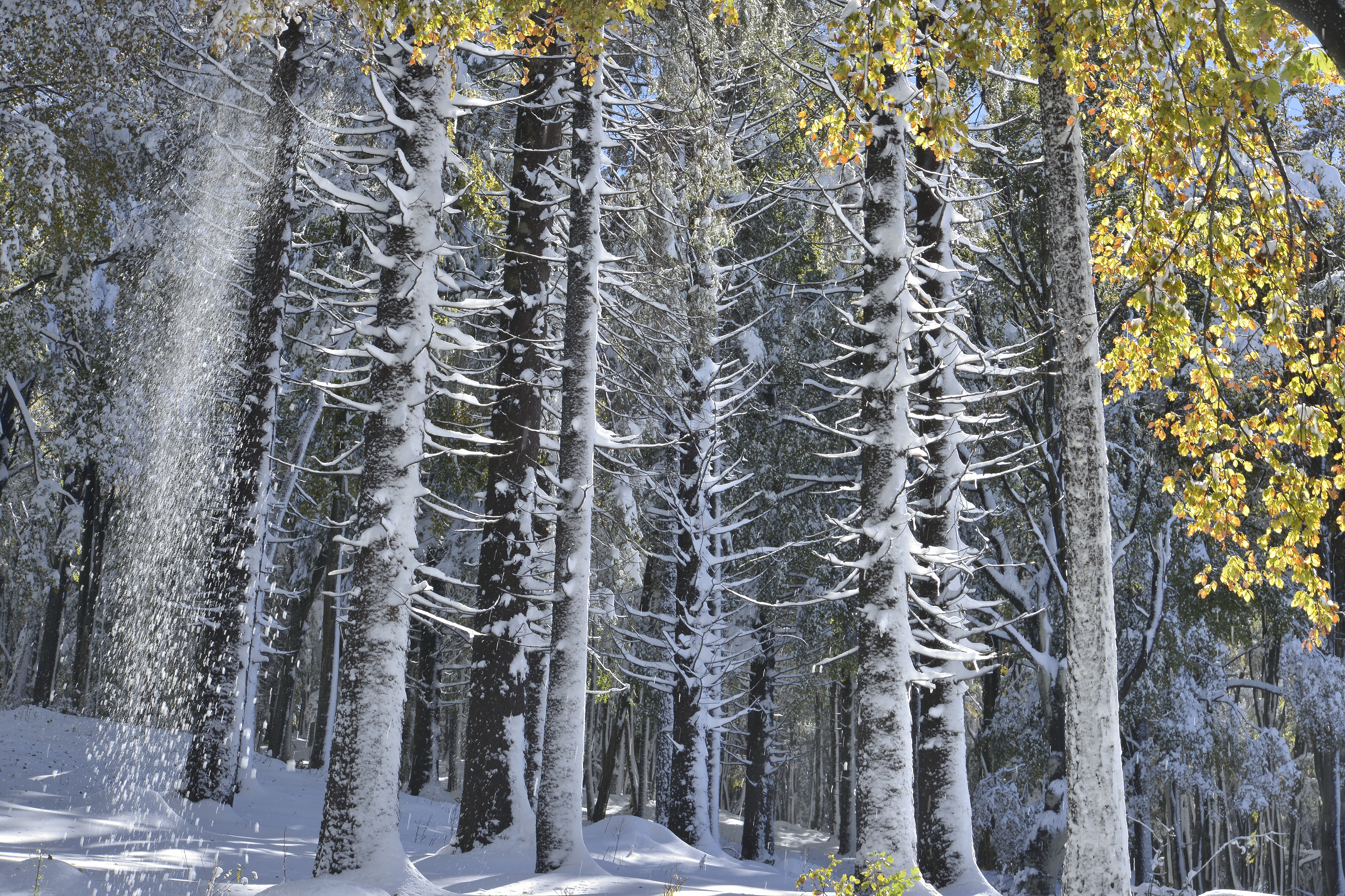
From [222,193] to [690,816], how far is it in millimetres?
12588

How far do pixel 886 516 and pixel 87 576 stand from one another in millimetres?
26758

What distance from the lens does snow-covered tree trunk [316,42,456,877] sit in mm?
6949

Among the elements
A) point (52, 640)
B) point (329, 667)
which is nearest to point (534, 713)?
point (329, 667)

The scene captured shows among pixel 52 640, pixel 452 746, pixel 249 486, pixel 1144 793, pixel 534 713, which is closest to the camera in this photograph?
pixel 534 713

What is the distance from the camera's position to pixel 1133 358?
778cm

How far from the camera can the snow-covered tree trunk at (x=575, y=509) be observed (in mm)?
8492

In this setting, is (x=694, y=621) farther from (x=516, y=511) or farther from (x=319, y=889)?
(x=319, y=889)

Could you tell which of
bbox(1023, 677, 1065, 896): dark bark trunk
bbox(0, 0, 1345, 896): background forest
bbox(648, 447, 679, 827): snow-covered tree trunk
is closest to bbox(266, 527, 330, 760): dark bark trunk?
bbox(0, 0, 1345, 896): background forest

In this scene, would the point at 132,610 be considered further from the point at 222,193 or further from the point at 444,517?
the point at 222,193

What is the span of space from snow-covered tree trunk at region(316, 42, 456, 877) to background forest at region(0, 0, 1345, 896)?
4 cm

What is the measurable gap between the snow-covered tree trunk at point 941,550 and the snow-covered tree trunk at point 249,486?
865cm

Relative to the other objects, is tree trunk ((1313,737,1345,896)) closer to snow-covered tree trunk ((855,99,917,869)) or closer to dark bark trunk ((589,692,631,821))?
snow-covered tree trunk ((855,99,917,869))

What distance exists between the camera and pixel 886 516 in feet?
24.8

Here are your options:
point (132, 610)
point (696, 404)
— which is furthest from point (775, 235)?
point (132, 610)
